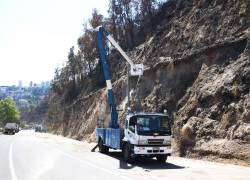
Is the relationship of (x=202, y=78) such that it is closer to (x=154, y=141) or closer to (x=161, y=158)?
(x=161, y=158)

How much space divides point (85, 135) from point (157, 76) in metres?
20.3

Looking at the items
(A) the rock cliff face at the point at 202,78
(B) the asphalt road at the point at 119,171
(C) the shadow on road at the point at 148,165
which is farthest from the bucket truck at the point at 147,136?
(A) the rock cliff face at the point at 202,78

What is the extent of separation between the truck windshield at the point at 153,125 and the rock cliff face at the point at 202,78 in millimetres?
3293

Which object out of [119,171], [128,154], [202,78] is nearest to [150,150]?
[128,154]

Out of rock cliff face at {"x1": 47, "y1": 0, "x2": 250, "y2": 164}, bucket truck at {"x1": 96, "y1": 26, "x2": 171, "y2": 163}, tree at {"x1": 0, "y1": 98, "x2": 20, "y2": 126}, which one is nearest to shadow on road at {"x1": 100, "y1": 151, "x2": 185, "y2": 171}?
bucket truck at {"x1": 96, "y1": 26, "x2": 171, "y2": 163}

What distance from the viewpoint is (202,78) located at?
2775 cm

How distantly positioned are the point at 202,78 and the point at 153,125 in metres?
8.04

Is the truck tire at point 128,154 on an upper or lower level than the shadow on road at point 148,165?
upper

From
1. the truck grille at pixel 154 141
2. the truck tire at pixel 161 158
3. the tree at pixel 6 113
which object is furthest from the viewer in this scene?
the tree at pixel 6 113

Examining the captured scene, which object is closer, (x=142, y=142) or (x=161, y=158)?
(x=142, y=142)

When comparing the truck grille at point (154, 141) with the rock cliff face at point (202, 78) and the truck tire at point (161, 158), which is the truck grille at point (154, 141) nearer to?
the truck tire at point (161, 158)

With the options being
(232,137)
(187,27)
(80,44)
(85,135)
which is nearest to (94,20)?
(80,44)

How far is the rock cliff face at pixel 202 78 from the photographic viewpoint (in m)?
22.9

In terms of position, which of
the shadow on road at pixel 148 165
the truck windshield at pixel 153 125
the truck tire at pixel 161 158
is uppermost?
the truck windshield at pixel 153 125
